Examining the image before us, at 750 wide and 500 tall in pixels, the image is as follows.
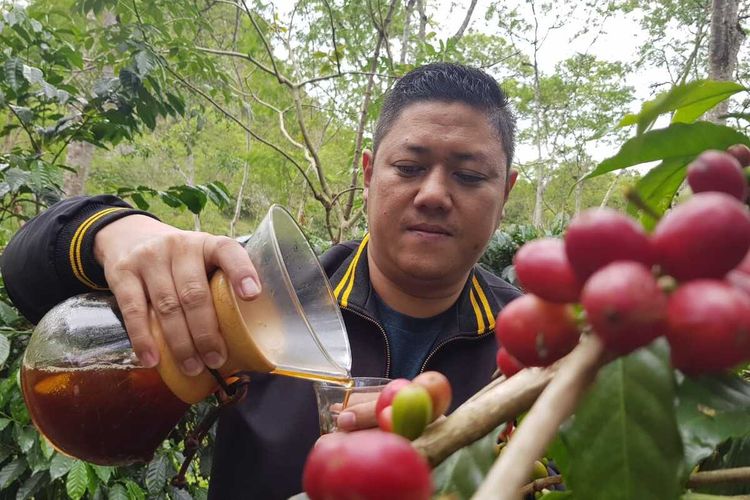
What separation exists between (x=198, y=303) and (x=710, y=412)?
21.1 inches

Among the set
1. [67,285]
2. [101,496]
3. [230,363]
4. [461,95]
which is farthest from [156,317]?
[101,496]

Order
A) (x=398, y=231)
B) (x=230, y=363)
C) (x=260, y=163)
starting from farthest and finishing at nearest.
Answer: (x=260, y=163)
(x=398, y=231)
(x=230, y=363)

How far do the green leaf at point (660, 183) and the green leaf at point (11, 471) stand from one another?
198cm

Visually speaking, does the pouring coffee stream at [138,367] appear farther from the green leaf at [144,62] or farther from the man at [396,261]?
A: the green leaf at [144,62]

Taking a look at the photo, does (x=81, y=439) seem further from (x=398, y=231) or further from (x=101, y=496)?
(x=101, y=496)

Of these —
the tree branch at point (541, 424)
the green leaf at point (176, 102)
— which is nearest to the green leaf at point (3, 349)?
the green leaf at point (176, 102)

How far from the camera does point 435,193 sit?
53.3 inches

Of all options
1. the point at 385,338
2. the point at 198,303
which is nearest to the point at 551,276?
the point at 198,303

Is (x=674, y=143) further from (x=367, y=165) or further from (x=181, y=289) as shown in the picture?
(x=367, y=165)

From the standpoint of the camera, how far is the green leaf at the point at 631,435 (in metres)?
0.23

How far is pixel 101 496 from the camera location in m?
1.87

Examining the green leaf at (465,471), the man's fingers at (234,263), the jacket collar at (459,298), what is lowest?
the jacket collar at (459,298)

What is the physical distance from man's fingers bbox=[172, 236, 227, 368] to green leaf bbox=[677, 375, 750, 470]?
1.58ft

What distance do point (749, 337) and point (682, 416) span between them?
9 cm
